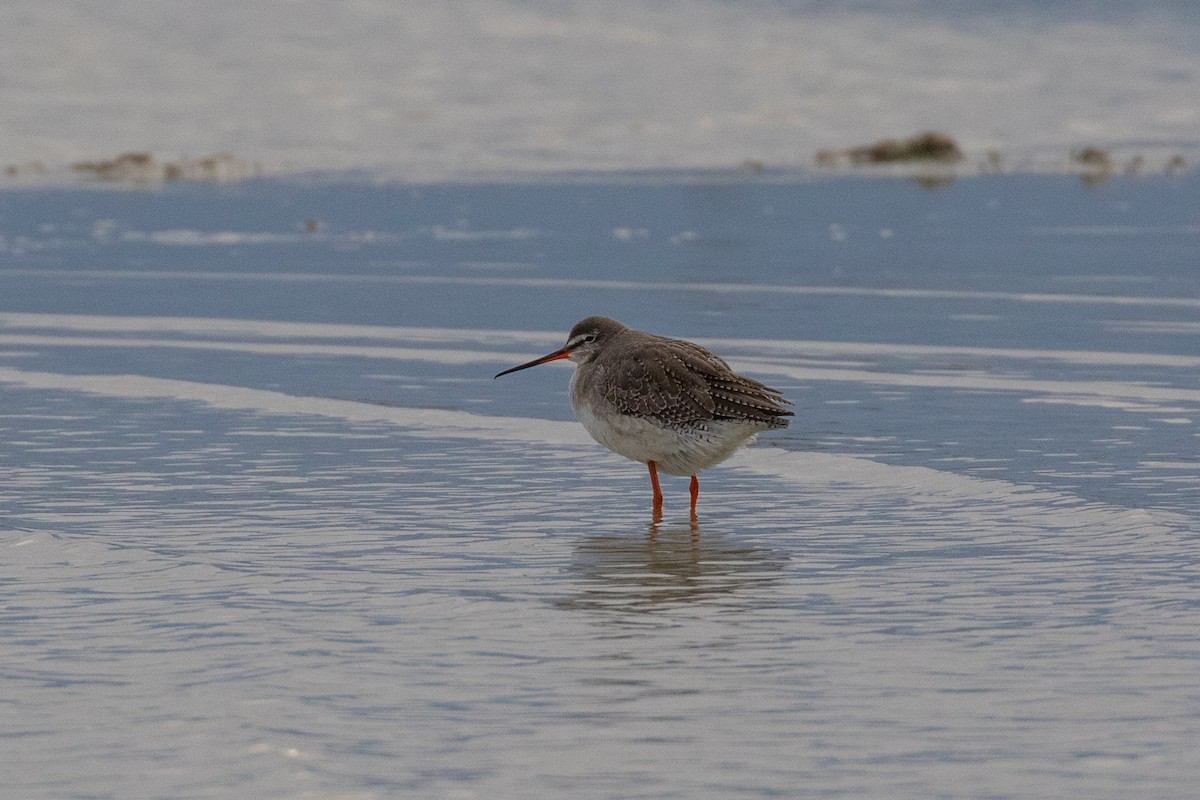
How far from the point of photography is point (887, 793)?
5312 mm

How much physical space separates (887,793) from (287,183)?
3338 cm

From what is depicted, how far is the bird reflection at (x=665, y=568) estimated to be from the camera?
774 cm

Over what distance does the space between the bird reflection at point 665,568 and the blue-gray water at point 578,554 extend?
0.03m

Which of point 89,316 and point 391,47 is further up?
point 391,47

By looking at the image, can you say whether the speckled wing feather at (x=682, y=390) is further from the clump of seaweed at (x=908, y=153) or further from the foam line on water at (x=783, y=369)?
the clump of seaweed at (x=908, y=153)

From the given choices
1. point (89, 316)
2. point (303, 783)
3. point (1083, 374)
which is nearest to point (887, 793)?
point (303, 783)

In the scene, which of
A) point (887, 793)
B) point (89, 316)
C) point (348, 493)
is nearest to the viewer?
point (887, 793)

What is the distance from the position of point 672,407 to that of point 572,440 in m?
2.28

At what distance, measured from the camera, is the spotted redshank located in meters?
9.46

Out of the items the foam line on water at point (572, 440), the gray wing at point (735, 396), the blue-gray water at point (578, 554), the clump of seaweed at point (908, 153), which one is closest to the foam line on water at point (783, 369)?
the blue-gray water at point (578, 554)

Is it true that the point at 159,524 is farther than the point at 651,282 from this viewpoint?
No

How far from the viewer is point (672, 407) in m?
9.49

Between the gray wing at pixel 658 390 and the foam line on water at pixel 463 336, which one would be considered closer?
the gray wing at pixel 658 390

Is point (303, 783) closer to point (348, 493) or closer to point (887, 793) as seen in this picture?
point (887, 793)
